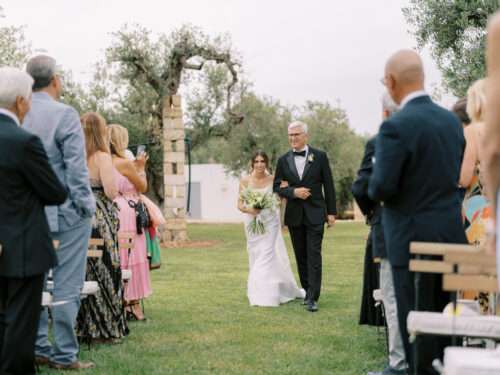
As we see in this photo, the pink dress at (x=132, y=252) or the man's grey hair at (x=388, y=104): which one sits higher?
the man's grey hair at (x=388, y=104)

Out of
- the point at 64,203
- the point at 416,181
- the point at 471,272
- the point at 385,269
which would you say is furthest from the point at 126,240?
the point at 471,272

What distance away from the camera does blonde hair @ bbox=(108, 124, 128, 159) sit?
8.49 metres

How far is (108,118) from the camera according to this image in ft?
112

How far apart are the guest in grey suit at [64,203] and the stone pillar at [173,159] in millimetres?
19910

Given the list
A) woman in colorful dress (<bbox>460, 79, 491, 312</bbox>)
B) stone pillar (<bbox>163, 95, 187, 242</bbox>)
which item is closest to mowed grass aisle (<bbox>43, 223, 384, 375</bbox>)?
woman in colorful dress (<bbox>460, 79, 491, 312</bbox>)

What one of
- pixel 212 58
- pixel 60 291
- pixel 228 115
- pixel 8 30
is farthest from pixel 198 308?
pixel 8 30

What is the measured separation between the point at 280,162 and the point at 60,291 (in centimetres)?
496

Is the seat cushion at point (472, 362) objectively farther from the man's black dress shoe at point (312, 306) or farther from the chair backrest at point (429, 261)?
the man's black dress shoe at point (312, 306)

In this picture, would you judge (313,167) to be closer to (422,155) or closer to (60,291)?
(60,291)

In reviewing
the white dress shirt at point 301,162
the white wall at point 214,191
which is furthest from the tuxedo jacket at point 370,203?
the white wall at point 214,191

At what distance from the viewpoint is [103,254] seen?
7.79 meters

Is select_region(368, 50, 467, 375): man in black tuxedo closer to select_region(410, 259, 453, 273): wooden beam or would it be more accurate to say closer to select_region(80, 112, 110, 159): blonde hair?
select_region(410, 259, 453, 273): wooden beam

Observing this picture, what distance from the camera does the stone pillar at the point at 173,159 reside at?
26406 mm

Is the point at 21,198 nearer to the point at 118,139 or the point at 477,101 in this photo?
the point at 477,101
